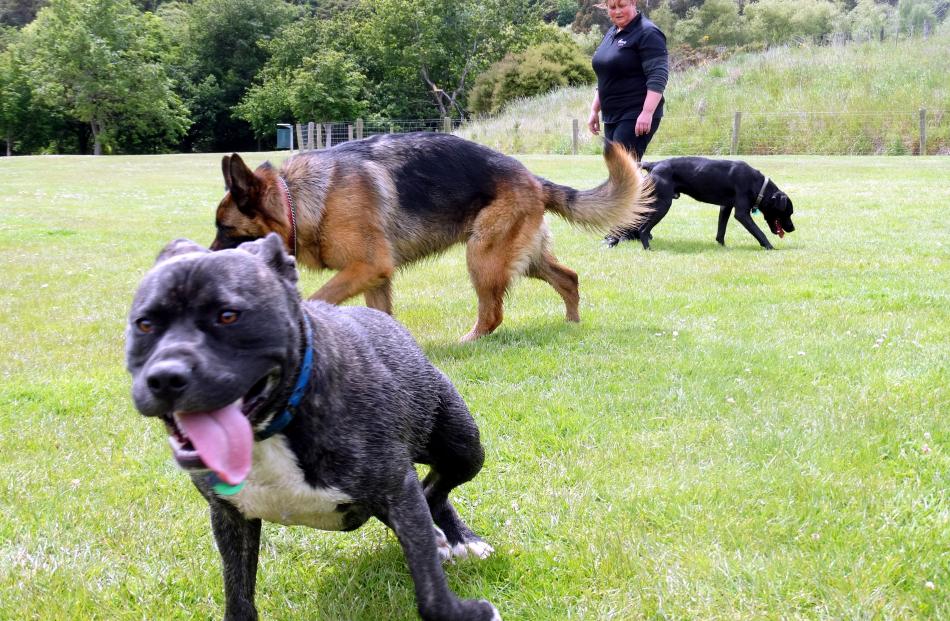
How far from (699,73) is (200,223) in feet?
81.6

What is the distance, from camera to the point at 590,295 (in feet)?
23.4

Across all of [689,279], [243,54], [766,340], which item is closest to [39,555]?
[766,340]

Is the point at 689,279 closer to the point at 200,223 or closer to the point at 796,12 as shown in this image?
the point at 200,223

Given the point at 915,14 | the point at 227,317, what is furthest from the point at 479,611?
the point at 915,14

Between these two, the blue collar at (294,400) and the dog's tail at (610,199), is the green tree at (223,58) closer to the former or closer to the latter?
the dog's tail at (610,199)

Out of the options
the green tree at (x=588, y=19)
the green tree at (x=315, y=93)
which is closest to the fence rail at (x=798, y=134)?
the green tree at (x=315, y=93)

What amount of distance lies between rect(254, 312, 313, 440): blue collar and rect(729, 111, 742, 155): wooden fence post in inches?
1073

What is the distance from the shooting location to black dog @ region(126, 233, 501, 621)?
6.13 ft

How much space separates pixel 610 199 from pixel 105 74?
54877 millimetres

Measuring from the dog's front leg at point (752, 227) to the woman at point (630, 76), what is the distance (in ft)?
5.80

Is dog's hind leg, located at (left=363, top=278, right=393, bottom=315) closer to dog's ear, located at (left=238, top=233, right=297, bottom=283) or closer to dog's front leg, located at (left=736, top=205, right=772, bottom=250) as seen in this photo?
dog's ear, located at (left=238, top=233, right=297, bottom=283)

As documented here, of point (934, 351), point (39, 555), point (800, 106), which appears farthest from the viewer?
point (800, 106)

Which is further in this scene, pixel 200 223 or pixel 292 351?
pixel 200 223

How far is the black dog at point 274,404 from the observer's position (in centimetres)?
187
